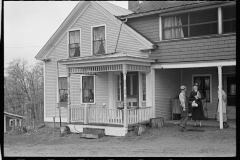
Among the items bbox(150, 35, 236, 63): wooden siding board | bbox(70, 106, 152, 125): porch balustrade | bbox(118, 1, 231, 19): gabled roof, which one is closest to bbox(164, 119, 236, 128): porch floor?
bbox(70, 106, 152, 125): porch balustrade

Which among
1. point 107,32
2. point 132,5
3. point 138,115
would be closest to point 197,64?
point 138,115

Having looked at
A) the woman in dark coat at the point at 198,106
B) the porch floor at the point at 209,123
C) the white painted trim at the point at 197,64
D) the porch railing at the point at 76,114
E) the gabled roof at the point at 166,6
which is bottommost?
the porch floor at the point at 209,123

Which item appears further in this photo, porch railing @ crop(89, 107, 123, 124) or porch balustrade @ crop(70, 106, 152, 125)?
porch railing @ crop(89, 107, 123, 124)

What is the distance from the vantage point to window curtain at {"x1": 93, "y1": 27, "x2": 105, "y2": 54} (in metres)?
17.1

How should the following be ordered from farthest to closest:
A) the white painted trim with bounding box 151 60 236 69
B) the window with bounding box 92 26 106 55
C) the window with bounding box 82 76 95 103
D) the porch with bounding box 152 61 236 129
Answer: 1. the window with bounding box 82 76 95 103
2. the window with bounding box 92 26 106 55
3. the porch with bounding box 152 61 236 129
4. the white painted trim with bounding box 151 60 236 69

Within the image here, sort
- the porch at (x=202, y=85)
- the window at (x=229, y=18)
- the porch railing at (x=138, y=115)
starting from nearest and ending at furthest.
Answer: the window at (x=229, y=18) → the porch railing at (x=138, y=115) → the porch at (x=202, y=85)

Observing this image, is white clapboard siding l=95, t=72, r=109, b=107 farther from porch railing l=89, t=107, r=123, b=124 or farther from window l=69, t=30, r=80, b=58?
window l=69, t=30, r=80, b=58

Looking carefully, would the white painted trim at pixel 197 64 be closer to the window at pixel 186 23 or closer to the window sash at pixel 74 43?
the window at pixel 186 23

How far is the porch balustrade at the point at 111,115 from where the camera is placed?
14.1m

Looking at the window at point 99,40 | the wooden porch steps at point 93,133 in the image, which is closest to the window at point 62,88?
the window at point 99,40

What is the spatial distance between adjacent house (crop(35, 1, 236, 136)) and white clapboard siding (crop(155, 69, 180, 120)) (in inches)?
2.0

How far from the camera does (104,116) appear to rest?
48.5 feet

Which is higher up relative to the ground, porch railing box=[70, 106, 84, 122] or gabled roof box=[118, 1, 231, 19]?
gabled roof box=[118, 1, 231, 19]
